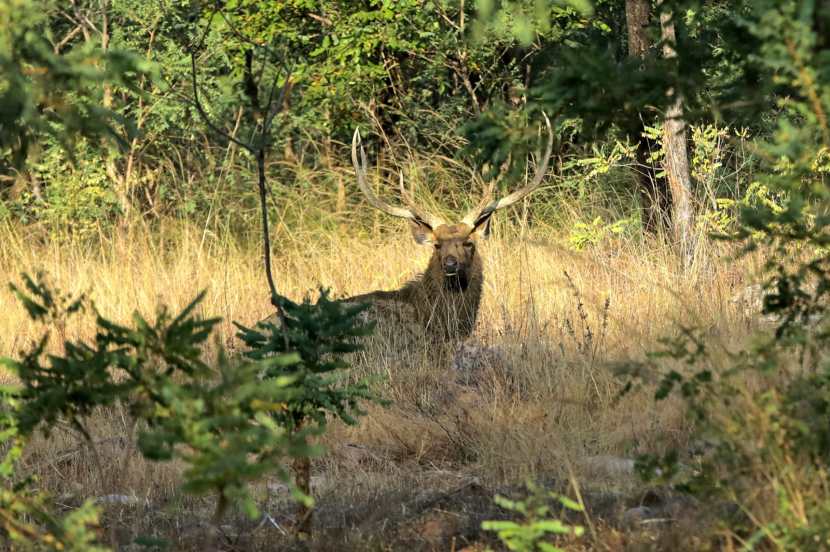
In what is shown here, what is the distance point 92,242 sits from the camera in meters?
14.3

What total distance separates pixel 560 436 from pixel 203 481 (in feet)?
10.3

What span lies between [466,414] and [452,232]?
351 centimetres

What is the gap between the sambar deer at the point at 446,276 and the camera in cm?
964

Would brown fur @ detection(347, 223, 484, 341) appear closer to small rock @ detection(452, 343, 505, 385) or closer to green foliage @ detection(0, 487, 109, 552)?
small rock @ detection(452, 343, 505, 385)

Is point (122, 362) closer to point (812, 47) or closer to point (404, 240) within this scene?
point (812, 47)

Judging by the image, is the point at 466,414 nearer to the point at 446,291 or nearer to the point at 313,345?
the point at 313,345

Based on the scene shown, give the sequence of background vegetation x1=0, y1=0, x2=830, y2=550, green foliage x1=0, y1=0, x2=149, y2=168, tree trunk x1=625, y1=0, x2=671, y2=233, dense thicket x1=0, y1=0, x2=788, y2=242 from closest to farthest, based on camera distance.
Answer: green foliage x1=0, y1=0, x2=149, y2=168 < background vegetation x1=0, y1=0, x2=830, y2=550 < tree trunk x1=625, y1=0, x2=671, y2=233 < dense thicket x1=0, y1=0, x2=788, y2=242

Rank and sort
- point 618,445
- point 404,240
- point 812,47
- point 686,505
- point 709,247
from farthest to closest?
1. point 404,240
2. point 709,247
3. point 618,445
4. point 686,505
5. point 812,47

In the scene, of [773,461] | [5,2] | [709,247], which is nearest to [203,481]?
[5,2]

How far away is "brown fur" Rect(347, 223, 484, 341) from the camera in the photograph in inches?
378

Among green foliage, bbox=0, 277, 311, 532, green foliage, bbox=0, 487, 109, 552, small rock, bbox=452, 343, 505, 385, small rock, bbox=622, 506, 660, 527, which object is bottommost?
small rock, bbox=622, 506, 660, 527

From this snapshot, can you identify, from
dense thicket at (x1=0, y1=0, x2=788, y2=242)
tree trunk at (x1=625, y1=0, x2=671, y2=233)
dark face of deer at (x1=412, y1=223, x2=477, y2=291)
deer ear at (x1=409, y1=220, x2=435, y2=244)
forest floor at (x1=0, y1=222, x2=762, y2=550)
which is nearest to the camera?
forest floor at (x1=0, y1=222, x2=762, y2=550)

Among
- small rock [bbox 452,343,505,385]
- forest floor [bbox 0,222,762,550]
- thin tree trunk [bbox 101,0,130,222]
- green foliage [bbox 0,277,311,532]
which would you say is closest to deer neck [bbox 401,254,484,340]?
forest floor [bbox 0,222,762,550]

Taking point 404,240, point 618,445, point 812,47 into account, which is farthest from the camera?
point 404,240
